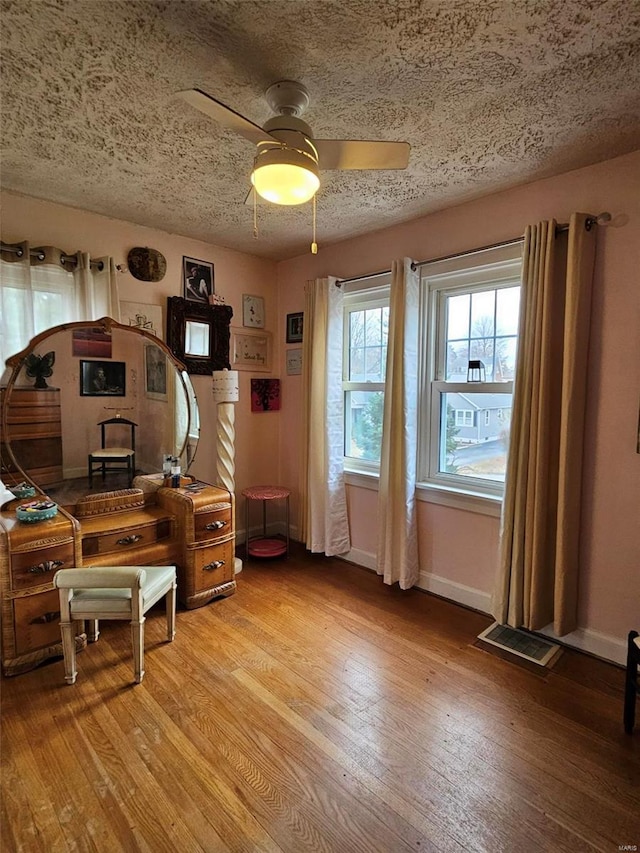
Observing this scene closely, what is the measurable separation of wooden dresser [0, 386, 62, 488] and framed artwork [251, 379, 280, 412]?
1.57 meters

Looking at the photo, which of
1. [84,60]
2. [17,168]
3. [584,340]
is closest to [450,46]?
[84,60]

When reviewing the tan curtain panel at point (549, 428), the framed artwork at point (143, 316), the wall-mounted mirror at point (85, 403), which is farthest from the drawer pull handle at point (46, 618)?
the tan curtain panel at point (549, 428)

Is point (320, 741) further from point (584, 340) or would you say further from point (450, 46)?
point (450, 46)

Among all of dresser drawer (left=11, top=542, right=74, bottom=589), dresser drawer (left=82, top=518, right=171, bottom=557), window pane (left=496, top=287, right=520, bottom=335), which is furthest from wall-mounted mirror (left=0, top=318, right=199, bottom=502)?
window pane (left=496, top=287, right=520, bottom=335)

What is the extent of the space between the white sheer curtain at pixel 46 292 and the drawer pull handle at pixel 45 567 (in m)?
1.15

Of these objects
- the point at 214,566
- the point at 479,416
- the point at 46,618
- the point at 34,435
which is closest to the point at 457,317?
the point at 479,416

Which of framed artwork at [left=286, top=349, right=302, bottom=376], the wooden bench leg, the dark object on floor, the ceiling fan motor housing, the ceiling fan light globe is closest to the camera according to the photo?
the ceiling fan light globe

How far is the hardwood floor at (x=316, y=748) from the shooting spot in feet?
4.23

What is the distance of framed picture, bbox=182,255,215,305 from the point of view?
10.4 feet

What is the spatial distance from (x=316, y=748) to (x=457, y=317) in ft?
8.07

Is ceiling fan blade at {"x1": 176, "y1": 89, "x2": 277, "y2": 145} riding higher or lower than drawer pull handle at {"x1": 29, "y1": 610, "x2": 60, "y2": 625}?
higher

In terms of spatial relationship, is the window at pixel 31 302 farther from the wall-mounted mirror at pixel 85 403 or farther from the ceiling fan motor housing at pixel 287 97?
the ceiling fan motor housing at pixel 287 97

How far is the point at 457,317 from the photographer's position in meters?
2.77

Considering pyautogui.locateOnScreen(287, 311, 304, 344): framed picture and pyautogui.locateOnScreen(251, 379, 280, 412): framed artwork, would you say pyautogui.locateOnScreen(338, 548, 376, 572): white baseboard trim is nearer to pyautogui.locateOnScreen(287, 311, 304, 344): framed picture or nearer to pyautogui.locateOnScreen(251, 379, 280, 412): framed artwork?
pyautogui.locateOnScreen(251, 379, 280, 412): framed artwork
